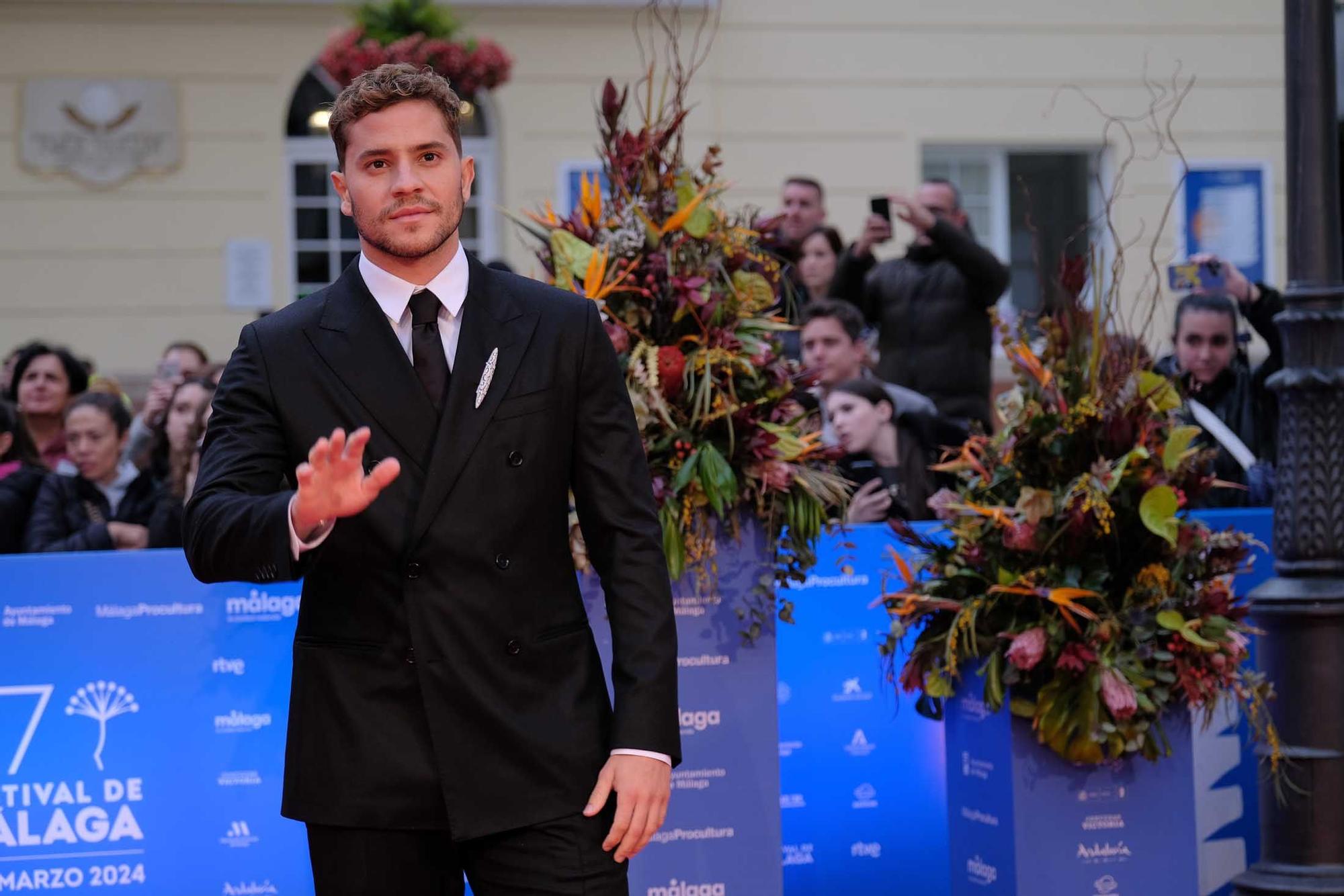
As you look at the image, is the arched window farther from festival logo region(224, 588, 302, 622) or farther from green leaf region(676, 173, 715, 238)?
green leaf region(676, 173, 715, 238)

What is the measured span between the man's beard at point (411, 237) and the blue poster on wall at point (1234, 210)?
11.0m

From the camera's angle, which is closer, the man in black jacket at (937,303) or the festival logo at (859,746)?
the festival logo at (859,746)

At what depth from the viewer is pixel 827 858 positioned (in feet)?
19.3

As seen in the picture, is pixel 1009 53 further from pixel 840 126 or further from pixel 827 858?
pixel 827 858

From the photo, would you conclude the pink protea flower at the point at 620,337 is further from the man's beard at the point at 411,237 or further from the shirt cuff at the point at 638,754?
the shirt cuff at the point at 638,754

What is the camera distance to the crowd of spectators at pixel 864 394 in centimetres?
661

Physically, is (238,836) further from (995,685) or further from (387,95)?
(387,95)

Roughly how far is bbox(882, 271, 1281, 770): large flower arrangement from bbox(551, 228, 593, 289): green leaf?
1.23 m

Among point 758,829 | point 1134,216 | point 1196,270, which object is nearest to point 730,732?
point 758,829

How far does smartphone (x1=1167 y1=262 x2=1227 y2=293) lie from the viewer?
755 centimetres

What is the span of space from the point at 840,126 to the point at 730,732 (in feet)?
30.5

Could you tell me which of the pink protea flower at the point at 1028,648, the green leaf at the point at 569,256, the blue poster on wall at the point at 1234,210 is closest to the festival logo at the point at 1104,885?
the pink protea flower at the point at 1028,648

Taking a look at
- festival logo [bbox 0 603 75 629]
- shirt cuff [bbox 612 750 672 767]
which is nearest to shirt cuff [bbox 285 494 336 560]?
shirt cuff [bbox 612 750 672 767]

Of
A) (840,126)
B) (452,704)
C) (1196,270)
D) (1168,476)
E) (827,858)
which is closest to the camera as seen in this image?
(452,704)
